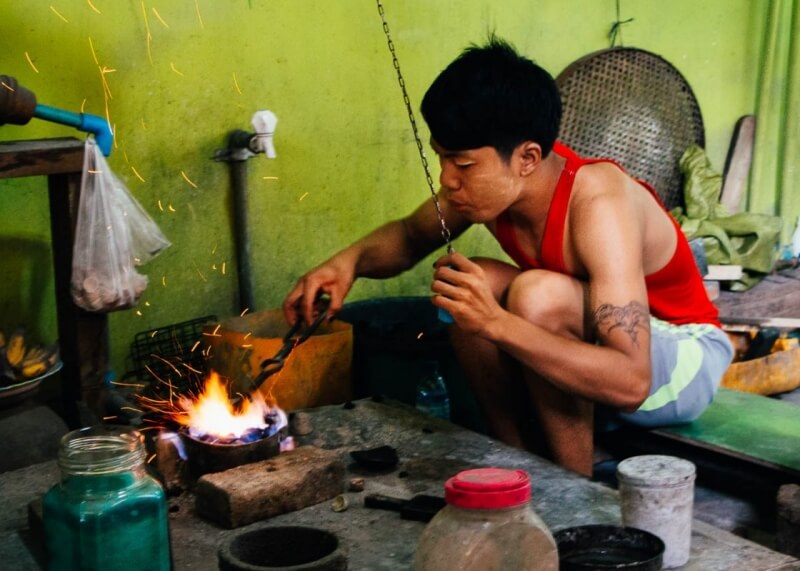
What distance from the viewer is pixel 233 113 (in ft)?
13.9

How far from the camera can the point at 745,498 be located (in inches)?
134

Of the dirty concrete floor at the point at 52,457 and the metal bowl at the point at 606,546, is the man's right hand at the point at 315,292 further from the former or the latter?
the metal bowl at the point at 606,546

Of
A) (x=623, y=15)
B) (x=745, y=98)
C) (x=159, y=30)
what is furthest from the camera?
(x=745, y=98)

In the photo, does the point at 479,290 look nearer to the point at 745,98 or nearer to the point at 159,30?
the point at 159,30

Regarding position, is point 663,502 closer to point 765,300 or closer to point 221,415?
point 221,415

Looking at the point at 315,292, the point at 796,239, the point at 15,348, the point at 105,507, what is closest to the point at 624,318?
the point at 315,292

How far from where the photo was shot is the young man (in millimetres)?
2936

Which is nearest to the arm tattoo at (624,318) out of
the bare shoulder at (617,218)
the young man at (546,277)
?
the young man at (546,277)

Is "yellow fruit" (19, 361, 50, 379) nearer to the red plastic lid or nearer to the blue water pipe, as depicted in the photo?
the blue water pipe

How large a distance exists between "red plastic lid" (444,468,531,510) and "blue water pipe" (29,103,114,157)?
6.58 ft

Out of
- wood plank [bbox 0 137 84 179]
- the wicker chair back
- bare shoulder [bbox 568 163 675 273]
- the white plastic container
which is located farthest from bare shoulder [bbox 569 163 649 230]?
the wicker chair back

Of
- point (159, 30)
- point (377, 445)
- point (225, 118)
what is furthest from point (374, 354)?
point (159, 30)

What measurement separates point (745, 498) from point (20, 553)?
83.8 inches

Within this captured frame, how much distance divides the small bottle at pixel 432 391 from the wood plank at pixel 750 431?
2.62 feet
